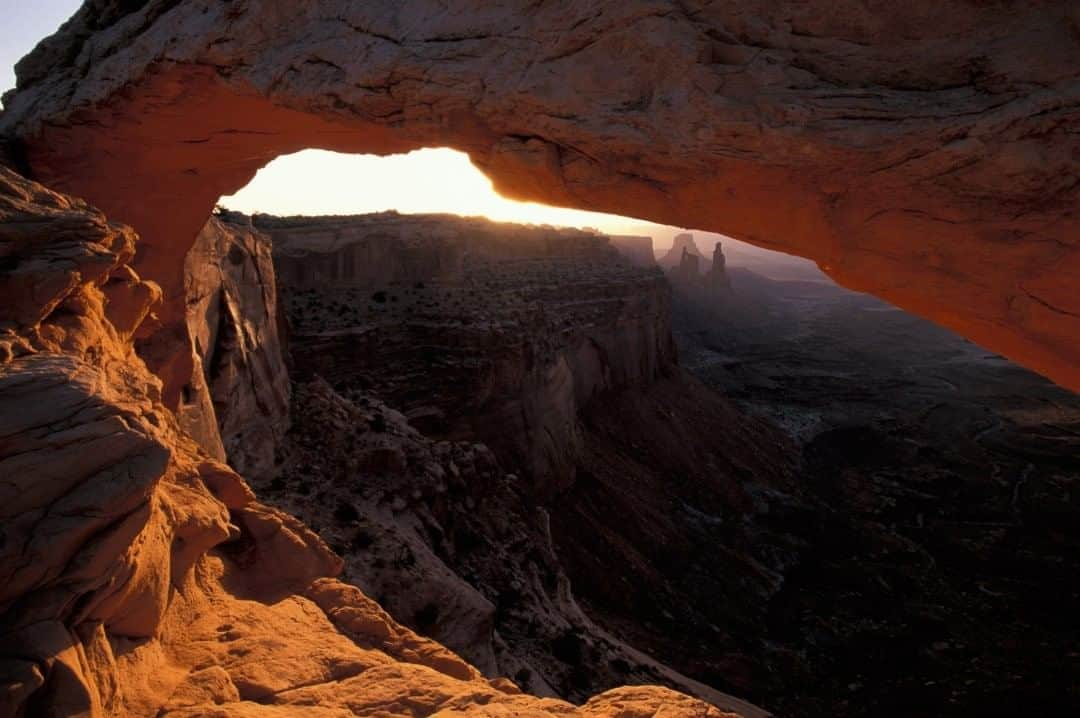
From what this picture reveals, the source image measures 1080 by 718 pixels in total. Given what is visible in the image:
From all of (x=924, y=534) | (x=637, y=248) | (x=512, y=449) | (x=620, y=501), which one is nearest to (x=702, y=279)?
(x=637, y=248)

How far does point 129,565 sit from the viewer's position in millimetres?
3904

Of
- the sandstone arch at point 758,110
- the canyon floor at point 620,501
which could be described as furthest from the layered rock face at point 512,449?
the sandstone arch at point 758,110

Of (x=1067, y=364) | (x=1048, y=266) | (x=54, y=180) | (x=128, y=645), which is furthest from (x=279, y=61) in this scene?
(x=1067, y=364)

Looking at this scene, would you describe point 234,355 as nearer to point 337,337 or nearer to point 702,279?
point 337,337

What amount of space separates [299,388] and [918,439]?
4445 centimetres

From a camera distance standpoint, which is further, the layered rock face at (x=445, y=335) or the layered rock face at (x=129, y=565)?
the layered rock face at (x=445, y=335)

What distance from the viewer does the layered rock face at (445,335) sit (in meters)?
21.3

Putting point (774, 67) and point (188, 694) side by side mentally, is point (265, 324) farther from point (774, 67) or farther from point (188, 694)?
point (774, 67)

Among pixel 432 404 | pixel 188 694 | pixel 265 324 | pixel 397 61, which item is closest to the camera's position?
pixel 188 694

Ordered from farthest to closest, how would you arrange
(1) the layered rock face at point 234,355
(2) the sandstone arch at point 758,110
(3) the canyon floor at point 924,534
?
1. (3) the canyon floor at point 924,534
2. (1) the layered rock face at point 234,355
3. (2) the sandstone arch at point 758,110

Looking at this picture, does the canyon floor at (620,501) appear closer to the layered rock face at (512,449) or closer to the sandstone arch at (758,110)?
the layered rock face at (512,449)

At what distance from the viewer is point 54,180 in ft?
27.6

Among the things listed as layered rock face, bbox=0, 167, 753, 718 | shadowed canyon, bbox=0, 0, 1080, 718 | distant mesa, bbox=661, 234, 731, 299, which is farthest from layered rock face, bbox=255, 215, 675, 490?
distant mesa, bbox=661, 234, 731, 299

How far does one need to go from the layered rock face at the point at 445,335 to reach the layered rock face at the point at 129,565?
541 inches
